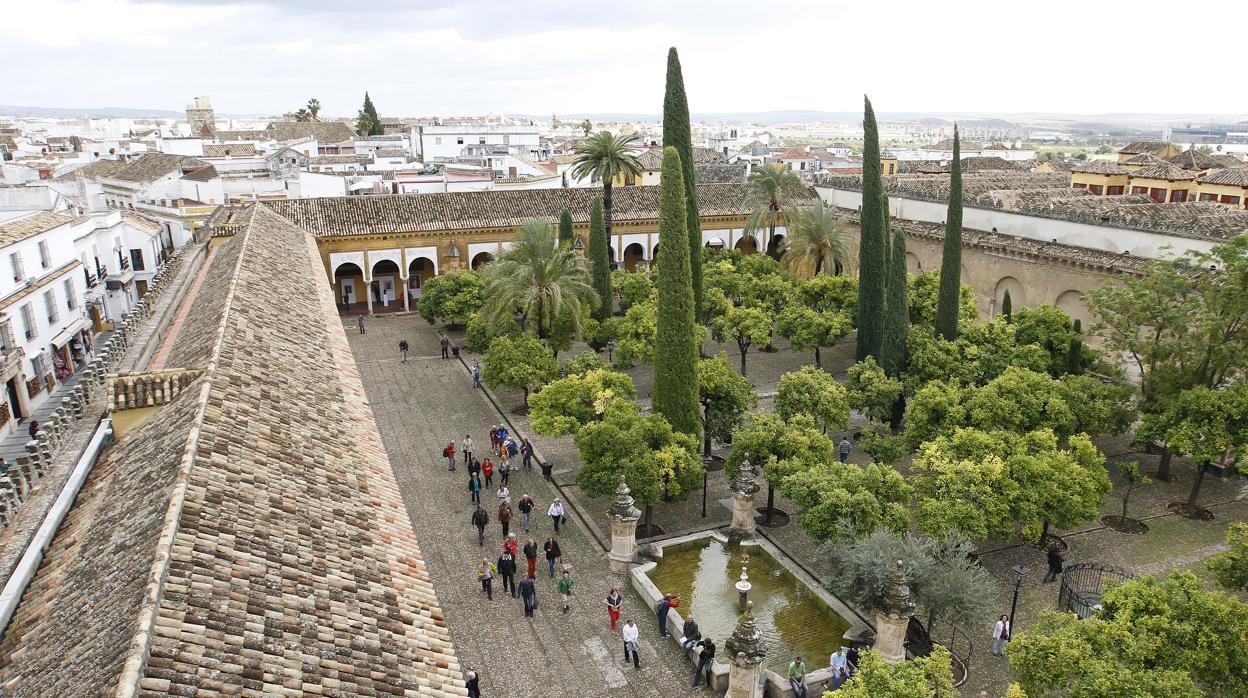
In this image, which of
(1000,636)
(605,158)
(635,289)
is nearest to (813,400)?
(1000,636)

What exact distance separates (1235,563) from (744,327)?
51.4ft

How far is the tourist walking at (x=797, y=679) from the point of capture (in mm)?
11875

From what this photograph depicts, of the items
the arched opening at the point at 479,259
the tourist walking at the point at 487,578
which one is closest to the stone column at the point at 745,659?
the tourist walking at the point at 487,578

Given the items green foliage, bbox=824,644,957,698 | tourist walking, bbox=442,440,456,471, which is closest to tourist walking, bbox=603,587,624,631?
green foliage, bbox=824,644,957,698

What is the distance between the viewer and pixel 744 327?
25.2 metres

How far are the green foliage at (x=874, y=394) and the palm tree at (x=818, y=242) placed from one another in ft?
36.7

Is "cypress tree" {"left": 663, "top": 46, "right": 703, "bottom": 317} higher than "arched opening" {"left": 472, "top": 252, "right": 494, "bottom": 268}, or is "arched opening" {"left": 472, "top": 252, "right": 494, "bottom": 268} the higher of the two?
"cypress tree" {"left": 663, "top": 46, "right": 703, "bottom": 317}

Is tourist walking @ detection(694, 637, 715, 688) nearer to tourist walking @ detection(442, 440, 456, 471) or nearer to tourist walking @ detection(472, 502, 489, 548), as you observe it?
tourist walking @ detection(472, 502, 489, 548)

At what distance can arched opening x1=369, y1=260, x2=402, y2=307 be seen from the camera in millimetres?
39469

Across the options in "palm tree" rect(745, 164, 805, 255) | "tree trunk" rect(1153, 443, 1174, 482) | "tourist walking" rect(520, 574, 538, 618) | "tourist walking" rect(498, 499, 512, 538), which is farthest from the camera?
"palm tree" rect(745, 164, 805, 255)

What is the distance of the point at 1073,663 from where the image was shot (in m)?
8.71

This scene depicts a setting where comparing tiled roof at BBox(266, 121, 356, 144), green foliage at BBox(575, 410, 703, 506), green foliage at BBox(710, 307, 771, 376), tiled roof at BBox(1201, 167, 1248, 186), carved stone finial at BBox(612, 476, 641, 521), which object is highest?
tiled roof at BBox(266, 121, 356, 144)

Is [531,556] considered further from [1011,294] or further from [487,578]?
[1011,294]

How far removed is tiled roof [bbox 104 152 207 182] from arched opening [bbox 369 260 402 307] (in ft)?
53.1
